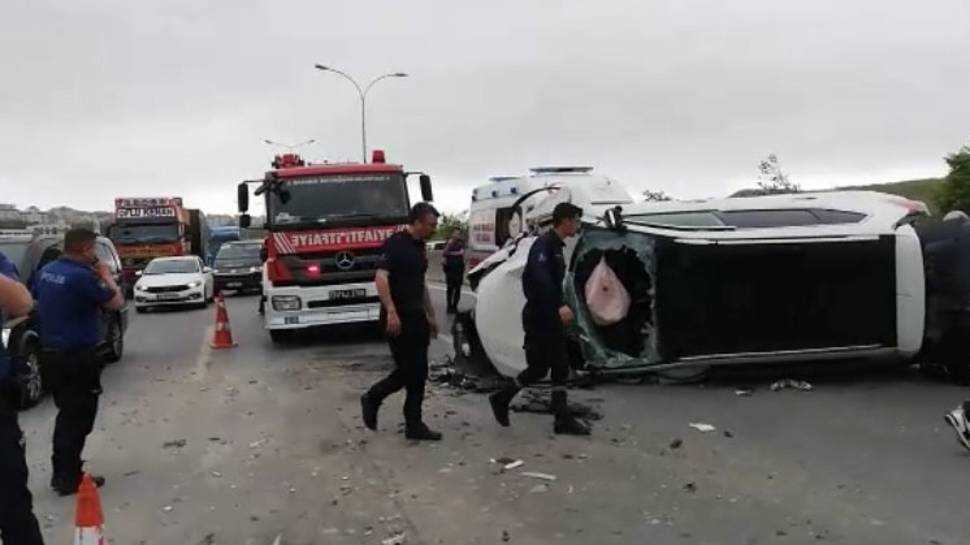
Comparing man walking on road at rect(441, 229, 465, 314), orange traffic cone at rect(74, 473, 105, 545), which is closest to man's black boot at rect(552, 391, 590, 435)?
orange traffic cone at rect(74, 473, 105, 545)

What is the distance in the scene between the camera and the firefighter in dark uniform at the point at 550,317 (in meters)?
7.00

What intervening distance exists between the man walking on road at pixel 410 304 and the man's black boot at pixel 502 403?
1.82 ft

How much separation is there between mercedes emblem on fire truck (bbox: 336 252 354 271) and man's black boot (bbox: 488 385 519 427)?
20.8 feet

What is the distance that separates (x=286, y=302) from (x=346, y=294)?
85cm

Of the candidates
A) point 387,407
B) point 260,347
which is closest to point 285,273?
point 260,347

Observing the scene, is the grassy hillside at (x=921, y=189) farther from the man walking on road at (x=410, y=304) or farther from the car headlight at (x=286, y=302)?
the man walking on road at (x=410, y=304)

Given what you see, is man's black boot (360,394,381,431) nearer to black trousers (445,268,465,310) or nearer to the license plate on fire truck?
the license plate on fire truck

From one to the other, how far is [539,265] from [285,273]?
6.88 metres

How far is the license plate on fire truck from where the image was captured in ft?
43.4

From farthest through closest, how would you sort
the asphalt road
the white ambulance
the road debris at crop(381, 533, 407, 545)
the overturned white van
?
1. the white ambulance
2. the overturned white van
3. the asphalt road
4. the road debris at crop(381, 533, 407, 545)

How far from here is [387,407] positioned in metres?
8.38

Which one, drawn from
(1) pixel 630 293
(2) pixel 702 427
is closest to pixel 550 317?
(2) pixel 702 427

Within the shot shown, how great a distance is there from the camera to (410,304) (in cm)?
702

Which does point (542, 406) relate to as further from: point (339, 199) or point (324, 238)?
point (339, 199)
